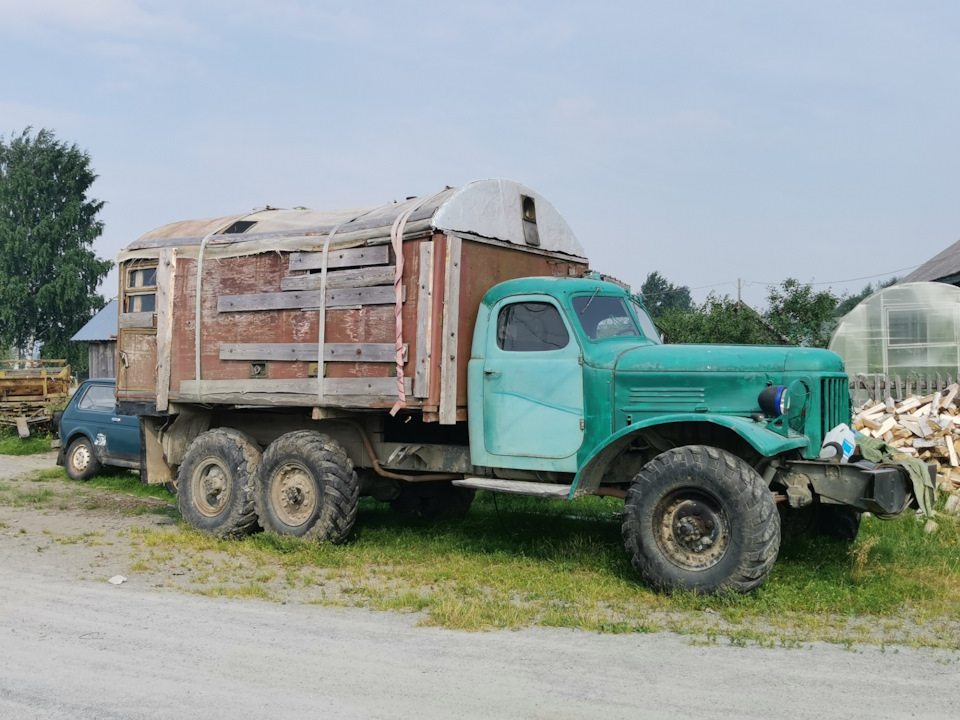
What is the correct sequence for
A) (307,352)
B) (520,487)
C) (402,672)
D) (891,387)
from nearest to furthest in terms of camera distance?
(402,672), (520,487), (307,352), (891,387)

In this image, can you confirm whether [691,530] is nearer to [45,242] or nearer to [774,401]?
[774,401]

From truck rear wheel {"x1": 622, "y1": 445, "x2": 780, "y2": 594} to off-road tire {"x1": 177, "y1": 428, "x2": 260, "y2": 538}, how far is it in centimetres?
435

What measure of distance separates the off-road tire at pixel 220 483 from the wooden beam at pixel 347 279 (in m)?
1.85

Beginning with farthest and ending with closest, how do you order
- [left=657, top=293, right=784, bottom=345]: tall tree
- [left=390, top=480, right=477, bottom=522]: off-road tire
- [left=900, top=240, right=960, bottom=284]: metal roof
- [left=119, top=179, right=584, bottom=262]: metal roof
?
[left=657, top=293, right=784, bottom=345]: tall tree < [left=900, top=240, right=960, bottom=284]: metal roof < [left=390, top=480, right=477, bottom=522]: off-road tire < [left=119, top=179, right=584, bottom=262]: metal roof

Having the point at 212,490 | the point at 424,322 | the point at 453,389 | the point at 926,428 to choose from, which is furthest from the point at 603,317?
the point at 926,428

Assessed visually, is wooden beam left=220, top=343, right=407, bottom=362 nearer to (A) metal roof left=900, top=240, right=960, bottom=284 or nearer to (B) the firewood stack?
(B) the firewood stack

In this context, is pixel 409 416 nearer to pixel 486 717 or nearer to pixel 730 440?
pixel 730 440

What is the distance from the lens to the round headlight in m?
7.04

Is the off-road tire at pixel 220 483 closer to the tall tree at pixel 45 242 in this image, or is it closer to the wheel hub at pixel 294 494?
the wheel hub at pixel 294 494

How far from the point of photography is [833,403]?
7.51 m

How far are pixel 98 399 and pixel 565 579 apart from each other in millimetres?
10291

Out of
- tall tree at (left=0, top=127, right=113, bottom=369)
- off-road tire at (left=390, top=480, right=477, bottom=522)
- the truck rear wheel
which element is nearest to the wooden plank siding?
the truck rear wheel

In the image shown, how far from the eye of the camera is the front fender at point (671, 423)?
684 cm

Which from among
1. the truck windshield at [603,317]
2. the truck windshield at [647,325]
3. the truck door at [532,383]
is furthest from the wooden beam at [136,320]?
the truck windshield at [647,325]
